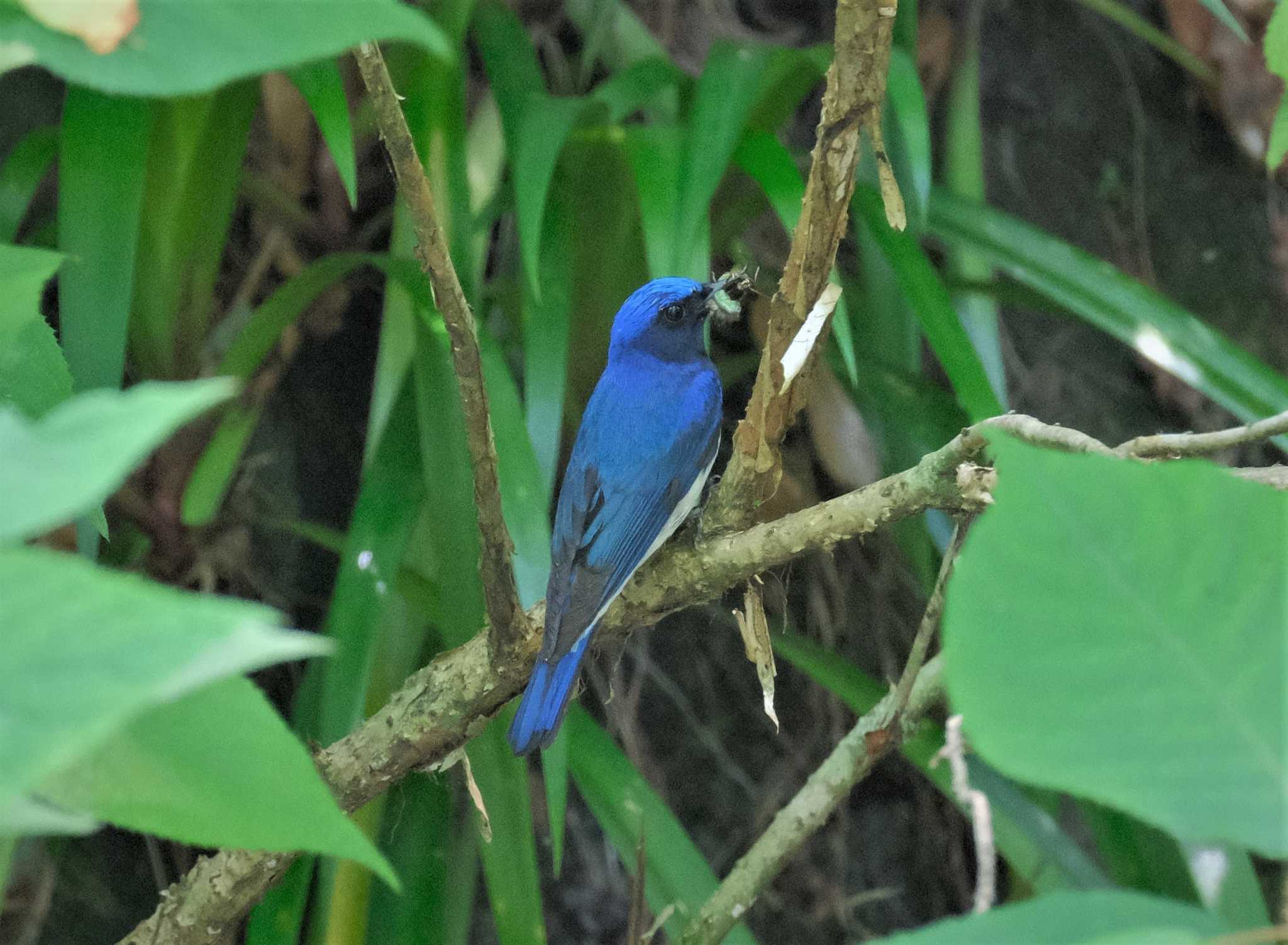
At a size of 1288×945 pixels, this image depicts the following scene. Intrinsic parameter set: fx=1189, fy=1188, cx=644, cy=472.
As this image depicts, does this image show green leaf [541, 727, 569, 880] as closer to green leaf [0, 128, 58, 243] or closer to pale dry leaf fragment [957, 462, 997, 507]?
pale dry leaf fragment [957, 462, 997, 507]

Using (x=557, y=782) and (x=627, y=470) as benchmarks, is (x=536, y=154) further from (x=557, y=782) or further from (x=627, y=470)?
(x=557, y=782)

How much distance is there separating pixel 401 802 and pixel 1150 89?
271 cm

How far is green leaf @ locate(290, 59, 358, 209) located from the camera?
164 centimetres

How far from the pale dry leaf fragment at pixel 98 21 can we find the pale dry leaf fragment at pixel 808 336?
88cm

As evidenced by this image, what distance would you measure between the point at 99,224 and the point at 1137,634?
70.6 inches

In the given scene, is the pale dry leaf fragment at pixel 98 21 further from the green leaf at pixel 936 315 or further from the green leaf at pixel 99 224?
the green leaf at pixel 936 315

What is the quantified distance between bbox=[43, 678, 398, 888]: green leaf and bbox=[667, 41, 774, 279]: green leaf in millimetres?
1457

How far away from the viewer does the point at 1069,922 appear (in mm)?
A: 422

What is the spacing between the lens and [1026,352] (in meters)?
3.03

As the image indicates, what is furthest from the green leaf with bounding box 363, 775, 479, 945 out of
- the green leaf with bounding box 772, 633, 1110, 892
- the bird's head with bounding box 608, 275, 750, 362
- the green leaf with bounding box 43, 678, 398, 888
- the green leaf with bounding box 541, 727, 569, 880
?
the green leaf with bounding box 43, 678, 398, 888

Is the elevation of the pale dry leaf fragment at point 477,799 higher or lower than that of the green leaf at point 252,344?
lower

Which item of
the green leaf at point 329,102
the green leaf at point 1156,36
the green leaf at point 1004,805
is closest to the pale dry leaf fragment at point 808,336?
the green leaf at point 329,102

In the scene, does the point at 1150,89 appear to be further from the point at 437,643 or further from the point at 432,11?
the point at 437,643

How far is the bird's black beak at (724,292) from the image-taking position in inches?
76.0
